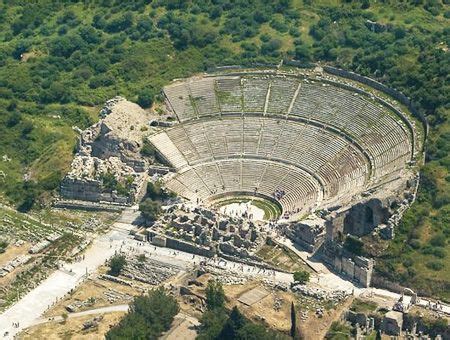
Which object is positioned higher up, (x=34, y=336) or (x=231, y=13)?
(x=231, y=13)

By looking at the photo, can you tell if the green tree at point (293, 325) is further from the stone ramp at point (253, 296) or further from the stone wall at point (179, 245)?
the stone wall at point (179, 245)

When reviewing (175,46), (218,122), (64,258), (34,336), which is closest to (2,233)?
(64,258)

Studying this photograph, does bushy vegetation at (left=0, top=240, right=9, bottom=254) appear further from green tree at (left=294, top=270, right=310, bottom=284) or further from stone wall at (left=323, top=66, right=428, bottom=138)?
stone wall at (left=323, top=66, right=428, bottom=138)

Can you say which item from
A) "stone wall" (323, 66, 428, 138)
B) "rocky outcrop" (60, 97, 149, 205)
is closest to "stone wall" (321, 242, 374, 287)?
"stone wall" (323, 66, 428, 138)

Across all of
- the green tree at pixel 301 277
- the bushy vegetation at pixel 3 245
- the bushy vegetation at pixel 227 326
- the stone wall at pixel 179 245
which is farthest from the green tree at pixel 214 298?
the bushy vegetation at pixel 3 245

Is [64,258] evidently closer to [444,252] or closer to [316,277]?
[316,277]

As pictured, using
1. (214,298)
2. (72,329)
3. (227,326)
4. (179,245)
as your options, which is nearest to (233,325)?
(227,326)
